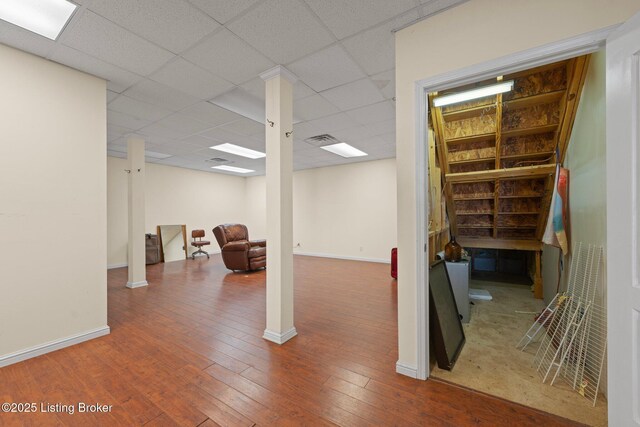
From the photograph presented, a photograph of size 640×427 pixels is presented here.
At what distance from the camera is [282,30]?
1940mm

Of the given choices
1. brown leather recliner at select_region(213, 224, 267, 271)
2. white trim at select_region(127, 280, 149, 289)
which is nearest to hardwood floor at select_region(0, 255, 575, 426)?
white trim at select_region(127, 280, 149, 289)

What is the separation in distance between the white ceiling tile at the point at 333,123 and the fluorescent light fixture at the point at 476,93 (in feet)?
4.32

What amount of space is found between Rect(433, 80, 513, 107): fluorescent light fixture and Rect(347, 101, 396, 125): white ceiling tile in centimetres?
73

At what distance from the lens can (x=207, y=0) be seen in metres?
1.65

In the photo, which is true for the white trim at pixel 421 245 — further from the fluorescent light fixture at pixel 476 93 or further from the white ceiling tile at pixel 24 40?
the white ceiling tile at pixel 24 40

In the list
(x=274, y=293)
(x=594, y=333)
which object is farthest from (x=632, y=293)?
(x=274, y=293)

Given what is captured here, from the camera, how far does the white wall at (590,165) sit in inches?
68.0

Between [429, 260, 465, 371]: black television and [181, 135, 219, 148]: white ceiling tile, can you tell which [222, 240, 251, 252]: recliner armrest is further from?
[429, 260, 465, 371]: black television

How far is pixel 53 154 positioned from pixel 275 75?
220 cm

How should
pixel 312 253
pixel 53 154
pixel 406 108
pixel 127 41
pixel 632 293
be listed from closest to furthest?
1. pixel 632 293
2. pixel 406 108
3. pixel 127 41
4. pixel 53 154
5. pixel 312 253

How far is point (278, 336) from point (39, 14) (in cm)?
311

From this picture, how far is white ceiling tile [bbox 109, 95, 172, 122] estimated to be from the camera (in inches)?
124

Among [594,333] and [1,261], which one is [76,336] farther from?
[594,333]

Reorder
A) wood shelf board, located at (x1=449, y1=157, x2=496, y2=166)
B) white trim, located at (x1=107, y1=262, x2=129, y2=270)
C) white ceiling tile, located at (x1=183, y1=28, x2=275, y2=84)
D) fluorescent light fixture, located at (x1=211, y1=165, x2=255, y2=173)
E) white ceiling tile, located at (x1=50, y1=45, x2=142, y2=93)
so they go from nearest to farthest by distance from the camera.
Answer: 1. white ceiling tile, located at (x1=183, y1=28, x2=275, y2=84)
2. white ceiling tile, located at (x1=50, y1=45, x2=142, y2=93)
3. wood shelf board, located at (x1=449, y1=157, x2=496, y2=166)
4. white trim, located at (x1=107, y1=262, x2=129, y2=270)
5. fluorescent light fixture, located at (x1=211, y1=165, x2=255, y2=173)
